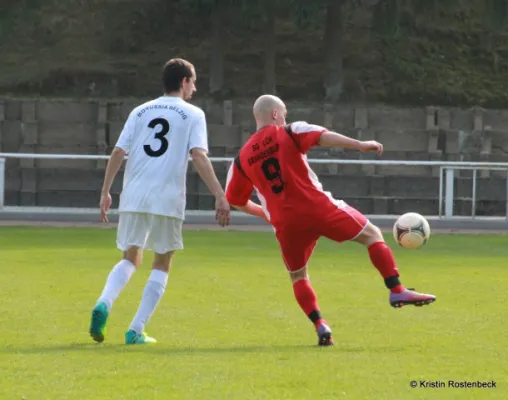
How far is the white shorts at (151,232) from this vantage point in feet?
30.2

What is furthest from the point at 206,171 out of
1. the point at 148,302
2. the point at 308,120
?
the point at 308,120

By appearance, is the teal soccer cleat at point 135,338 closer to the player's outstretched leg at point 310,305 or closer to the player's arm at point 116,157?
the player's arm at point 116,157

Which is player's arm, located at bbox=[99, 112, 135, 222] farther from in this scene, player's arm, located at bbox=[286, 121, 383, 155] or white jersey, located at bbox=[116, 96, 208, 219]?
player's arm, located at bbox=[286, 121, 383, 155]

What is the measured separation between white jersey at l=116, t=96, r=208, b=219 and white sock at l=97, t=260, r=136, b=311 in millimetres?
383

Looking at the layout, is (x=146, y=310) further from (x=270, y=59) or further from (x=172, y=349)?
(x=270, y=59)

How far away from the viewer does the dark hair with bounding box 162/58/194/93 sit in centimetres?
923

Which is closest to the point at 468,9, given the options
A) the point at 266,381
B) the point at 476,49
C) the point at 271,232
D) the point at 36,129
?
the point at 476,49

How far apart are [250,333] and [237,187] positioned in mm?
1018

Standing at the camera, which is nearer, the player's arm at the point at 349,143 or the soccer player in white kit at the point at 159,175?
the player's arm at the point at 349,143

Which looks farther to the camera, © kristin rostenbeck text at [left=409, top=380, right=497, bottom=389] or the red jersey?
the red jersey

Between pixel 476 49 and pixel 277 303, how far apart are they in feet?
125

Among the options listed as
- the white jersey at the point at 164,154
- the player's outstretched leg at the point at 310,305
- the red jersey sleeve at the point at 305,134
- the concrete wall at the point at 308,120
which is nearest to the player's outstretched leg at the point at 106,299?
the white jersey at the point at 164,154

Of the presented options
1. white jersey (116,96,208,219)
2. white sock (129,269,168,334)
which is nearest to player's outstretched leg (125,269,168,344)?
white sock (129,269,168,334)

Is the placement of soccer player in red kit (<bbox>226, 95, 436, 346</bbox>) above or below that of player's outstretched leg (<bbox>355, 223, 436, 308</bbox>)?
above
